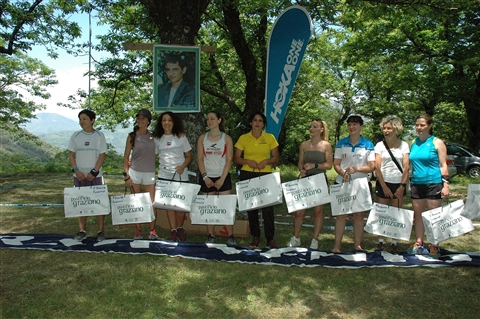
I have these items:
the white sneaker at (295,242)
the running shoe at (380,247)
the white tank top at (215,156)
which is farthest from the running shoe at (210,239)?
the running shoe at (380,247)

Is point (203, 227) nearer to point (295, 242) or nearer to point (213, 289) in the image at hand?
point (295, 242)

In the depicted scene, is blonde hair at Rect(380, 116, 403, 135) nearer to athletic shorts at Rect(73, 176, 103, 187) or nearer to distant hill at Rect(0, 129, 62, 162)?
athletic shorts at Rect(73, 176, 103, 187)

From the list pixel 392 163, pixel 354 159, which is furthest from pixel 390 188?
pixel 354 159

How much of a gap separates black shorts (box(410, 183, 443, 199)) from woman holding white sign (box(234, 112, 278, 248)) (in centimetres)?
171

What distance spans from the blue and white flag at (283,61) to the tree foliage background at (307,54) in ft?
2.82

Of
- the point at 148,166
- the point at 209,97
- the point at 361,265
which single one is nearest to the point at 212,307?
the point at 361,265

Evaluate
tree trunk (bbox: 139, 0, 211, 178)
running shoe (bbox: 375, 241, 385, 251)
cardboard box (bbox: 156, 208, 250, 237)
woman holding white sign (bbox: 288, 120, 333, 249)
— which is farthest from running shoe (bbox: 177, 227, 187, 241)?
running shoe (bbox: 375, 241, 385, 251)

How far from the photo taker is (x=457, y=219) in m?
4.55

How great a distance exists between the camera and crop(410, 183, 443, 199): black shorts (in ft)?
15.3

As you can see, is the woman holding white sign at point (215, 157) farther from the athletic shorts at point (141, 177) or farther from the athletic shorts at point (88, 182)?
the athletic shorts at point (88, 182)

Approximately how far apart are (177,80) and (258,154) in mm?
1954

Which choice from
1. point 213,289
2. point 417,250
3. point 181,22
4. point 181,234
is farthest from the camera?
point 181,22

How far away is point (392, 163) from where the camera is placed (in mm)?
4852

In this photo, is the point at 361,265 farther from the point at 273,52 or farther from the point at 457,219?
the point at 273,52
